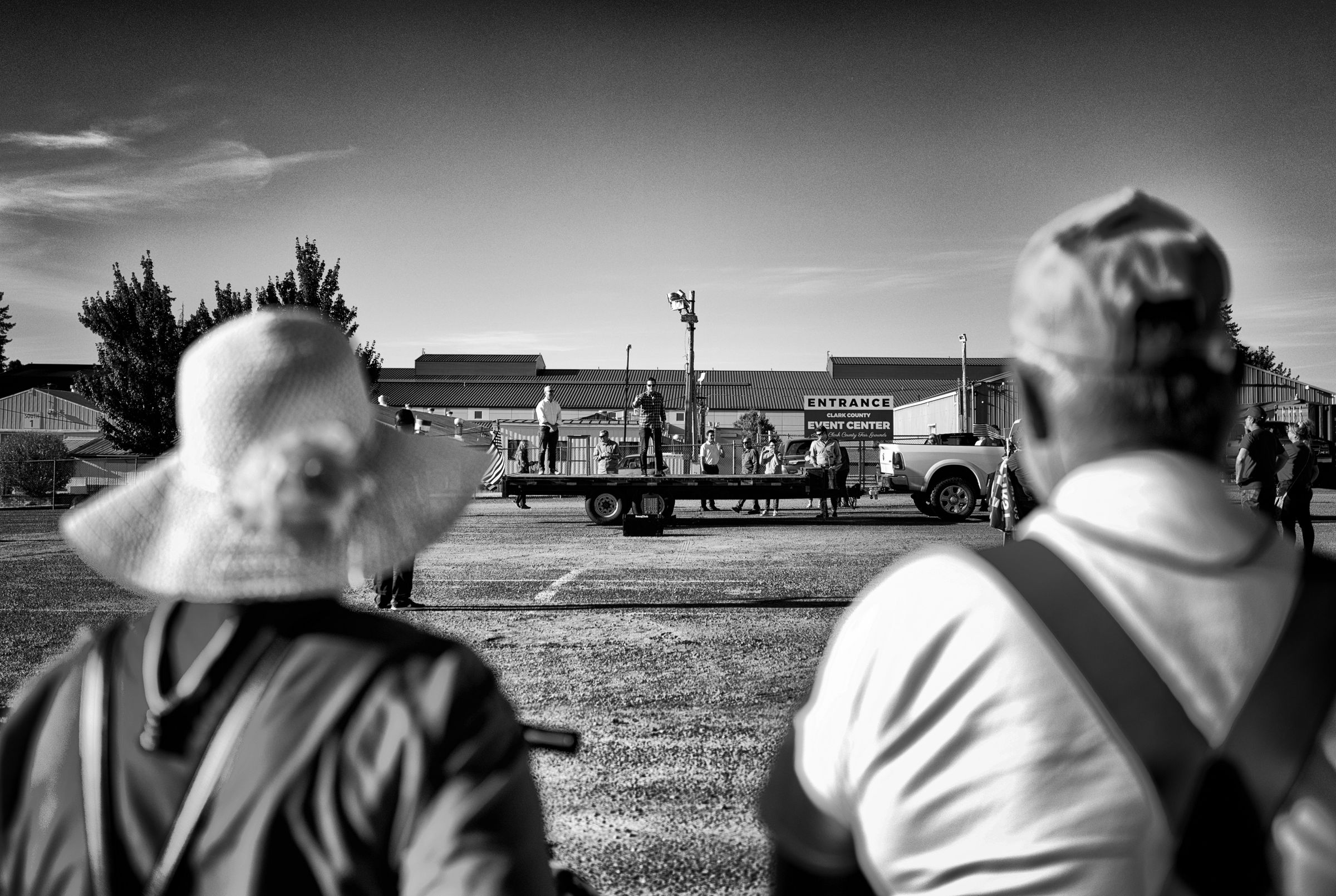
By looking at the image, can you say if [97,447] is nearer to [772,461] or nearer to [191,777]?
[772,461]

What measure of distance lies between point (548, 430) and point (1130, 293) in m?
18.4

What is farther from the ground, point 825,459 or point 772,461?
point 825,459

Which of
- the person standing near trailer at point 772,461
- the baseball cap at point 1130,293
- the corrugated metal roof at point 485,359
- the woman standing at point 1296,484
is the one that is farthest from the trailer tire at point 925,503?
the corrugated metal roof at point 485,359

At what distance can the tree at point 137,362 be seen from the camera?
99.0ft

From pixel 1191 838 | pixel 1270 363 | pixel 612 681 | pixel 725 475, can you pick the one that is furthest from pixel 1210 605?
pixel 1270 363

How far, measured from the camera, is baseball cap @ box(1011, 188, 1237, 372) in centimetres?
108

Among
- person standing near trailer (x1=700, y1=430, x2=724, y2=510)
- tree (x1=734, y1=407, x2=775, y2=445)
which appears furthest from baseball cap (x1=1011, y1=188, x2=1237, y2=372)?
tree (x1=734, y1=407, x2=775, y2=445)

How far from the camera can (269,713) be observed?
1061 mm

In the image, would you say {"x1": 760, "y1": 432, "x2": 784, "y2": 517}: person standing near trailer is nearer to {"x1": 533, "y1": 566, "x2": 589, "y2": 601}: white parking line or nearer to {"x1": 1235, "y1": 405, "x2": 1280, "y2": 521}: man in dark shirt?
{"x1": 533, "y1": 566, "x2": 589, "y2": 601}: white parking line

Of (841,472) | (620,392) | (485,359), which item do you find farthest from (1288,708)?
(485,359)

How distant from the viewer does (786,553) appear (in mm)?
12852

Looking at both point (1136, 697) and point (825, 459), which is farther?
point (825, 459)

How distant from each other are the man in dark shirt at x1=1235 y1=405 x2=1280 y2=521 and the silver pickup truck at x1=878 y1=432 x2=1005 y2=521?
7189 mm

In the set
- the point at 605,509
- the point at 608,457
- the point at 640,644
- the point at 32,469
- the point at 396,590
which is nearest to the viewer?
the point at 640,644
